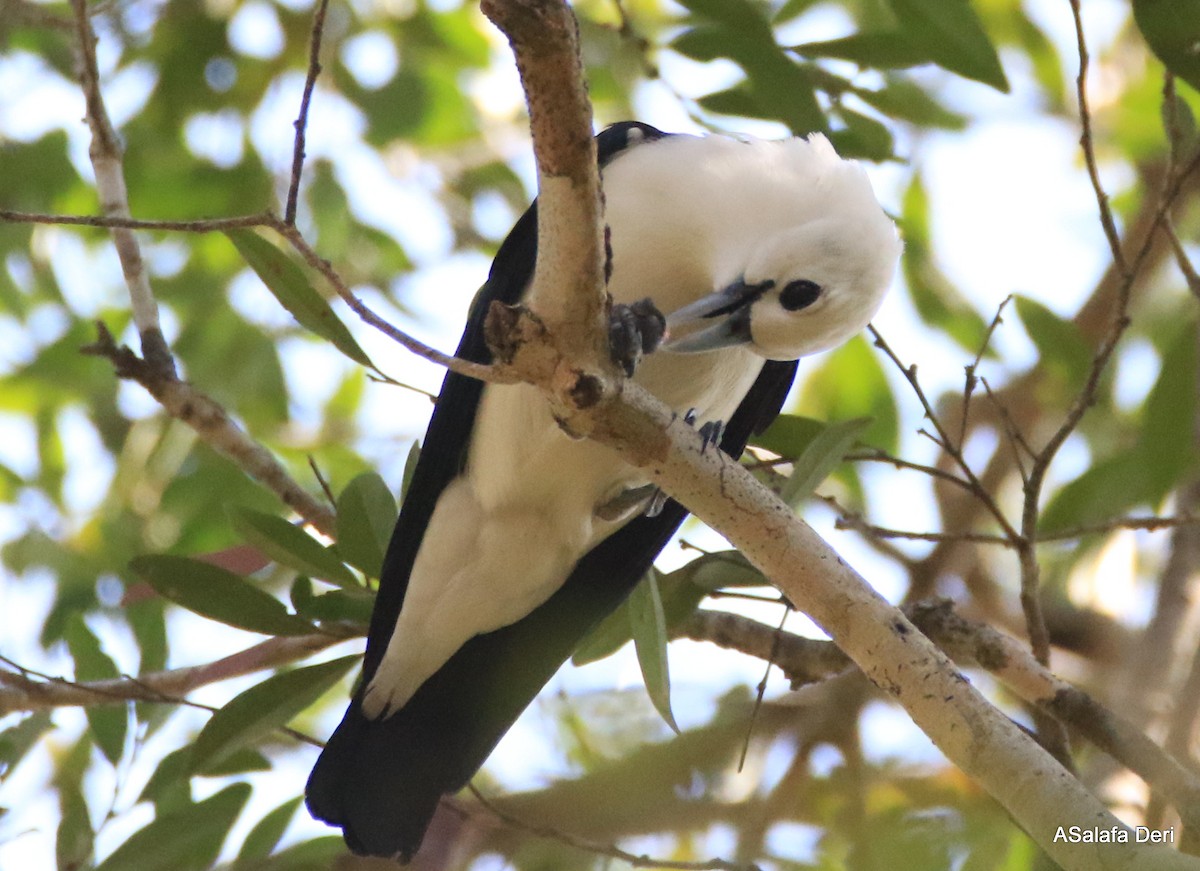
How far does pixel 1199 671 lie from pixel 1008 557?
3.18 m

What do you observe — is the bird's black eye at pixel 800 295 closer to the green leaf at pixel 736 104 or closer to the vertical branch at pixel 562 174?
the vertical branch at pixel 562 174

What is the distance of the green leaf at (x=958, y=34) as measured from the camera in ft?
13.0

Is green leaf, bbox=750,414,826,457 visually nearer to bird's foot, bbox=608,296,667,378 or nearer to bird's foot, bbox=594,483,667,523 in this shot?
bird's foot, bbox=594,483,667,523

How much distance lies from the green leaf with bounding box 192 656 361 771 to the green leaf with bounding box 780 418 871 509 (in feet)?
4.34

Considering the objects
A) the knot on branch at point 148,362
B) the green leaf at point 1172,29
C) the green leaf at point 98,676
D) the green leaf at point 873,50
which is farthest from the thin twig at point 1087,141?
the green leaf at point 98,676

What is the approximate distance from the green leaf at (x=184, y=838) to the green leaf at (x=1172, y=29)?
10.0 feet

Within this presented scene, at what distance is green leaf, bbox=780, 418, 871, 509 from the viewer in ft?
12.2

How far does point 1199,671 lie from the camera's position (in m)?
3.61

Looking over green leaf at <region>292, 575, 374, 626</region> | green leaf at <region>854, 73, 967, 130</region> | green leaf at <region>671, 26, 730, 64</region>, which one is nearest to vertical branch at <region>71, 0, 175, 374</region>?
green leaf at <region>292, 575, 374, 626</region>

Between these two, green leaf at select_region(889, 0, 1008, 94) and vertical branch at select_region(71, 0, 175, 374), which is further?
vertical branch at select_region(71, 0, 175, 374)

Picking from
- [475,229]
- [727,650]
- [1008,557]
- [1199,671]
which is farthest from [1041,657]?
[475,229]

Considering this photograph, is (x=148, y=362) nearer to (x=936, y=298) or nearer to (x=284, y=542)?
(x=284, y=542)

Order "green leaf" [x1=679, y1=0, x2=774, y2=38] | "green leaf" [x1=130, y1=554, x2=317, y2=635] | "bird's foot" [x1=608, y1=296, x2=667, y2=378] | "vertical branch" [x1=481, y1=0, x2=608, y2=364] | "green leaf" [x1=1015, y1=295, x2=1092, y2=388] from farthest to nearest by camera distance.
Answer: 1. "green leaf" [x1=1015, y1=295, x2=1092, y2=388]
2. "green leaf" [x1=679, y1=0, x2=774, y2=38]
3. "green leaf" [x1=130, y1=554, x2=317, y2=635]
4. "bird's foot" [x1=608, y1=296, x2=667, y2=378]
5. "vertical branch" [x1=481, y1=0, x2=608, y2=364]

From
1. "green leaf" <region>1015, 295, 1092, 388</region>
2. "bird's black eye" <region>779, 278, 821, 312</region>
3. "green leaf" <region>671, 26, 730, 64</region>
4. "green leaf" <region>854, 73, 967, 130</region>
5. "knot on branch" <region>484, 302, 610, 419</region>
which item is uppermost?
"green leaf" <region>854, 73, 967, 130</region>
